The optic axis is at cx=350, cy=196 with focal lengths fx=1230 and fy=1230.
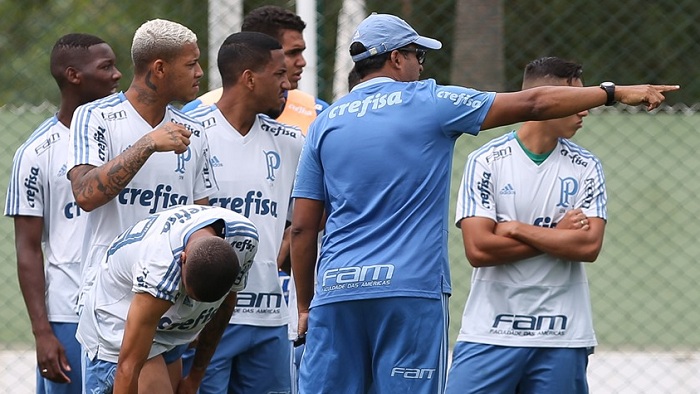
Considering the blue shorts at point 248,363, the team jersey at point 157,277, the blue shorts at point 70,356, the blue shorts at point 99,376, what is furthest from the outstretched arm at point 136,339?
the blue shorts at point 70,356

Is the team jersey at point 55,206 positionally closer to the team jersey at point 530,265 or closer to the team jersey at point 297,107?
the team jersey at point 297,107

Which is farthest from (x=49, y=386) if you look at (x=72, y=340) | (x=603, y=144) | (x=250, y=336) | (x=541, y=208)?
(x=603, y=144)

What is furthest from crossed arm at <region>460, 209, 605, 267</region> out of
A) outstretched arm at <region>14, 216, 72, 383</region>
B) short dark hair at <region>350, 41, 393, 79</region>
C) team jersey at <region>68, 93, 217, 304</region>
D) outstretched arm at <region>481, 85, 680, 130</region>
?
outstretched arm at <region>14, 216, 72, 383</region>

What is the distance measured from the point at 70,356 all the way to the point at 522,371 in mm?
2062

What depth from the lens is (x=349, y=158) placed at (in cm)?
483

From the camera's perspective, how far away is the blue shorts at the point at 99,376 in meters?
4.86

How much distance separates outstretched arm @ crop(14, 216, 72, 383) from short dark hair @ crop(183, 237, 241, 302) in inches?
53.5

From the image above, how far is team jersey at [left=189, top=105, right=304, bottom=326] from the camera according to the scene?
5.62 m

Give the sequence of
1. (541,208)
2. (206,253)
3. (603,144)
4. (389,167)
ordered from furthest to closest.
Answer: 1. (603,144)
2. (541,208)
3. (389,167)
4. (206,253)

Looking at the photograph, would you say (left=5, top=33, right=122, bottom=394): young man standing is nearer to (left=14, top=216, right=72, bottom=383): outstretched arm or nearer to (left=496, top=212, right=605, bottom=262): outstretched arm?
(left=14, top=216, right=72, bottom=383): outstretched arm

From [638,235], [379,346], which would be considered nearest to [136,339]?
[379,346]

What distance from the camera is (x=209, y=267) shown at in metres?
4.36

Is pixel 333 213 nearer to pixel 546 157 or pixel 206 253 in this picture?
pixel 206 253

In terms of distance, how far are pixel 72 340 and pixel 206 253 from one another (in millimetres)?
1566
